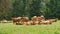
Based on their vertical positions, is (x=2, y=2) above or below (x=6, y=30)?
above

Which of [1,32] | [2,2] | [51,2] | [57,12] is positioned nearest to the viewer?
[1,32]

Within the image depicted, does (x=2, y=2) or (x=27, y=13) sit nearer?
(x=2, y=2)

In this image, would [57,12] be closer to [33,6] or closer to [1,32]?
[33,6]

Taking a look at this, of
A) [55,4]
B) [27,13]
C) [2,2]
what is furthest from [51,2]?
[2,2]

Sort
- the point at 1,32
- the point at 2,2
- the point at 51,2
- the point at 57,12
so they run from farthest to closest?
the point at 51,2 < the point at 57,12 < the point at 2,2 < the point at 1,32

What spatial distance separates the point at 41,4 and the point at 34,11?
2174 mm

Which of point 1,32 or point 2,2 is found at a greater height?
point 2,2

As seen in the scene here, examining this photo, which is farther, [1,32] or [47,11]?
[47,11]

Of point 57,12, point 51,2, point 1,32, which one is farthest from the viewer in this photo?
point 51,2

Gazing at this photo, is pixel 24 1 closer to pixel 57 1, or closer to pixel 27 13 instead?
pixel 27 13

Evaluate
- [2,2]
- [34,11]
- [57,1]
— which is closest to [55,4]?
[57,1]

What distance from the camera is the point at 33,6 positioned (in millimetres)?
50031

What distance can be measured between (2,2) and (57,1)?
2867 cm

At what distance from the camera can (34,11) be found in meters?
49.1
